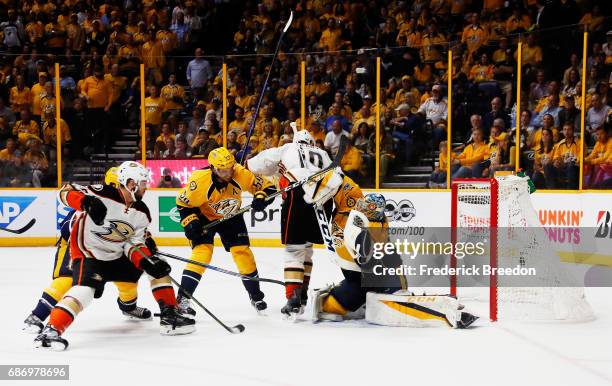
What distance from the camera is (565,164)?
275 inches

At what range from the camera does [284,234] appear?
484 centimetres

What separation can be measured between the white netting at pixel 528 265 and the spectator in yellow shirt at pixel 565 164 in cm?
237

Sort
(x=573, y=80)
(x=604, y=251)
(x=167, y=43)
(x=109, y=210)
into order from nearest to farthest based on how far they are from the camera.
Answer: (x=109, y=210)
(x=604, y=251)
(x=573, y=80)
(x=167, y=43)

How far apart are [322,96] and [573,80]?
2.65m

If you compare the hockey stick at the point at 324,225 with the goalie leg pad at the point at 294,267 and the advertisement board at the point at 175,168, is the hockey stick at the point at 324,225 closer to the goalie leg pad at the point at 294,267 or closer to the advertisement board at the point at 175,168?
the goalie leg pad at the point at 294,267

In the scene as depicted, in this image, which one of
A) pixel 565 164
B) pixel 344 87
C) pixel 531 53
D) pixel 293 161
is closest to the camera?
pixel 293 161

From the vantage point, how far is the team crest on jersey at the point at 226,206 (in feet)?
16.0

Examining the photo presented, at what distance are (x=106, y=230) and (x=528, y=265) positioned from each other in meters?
2.48

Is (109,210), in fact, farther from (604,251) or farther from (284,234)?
(604,251)

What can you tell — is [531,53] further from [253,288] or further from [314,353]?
[314,353]

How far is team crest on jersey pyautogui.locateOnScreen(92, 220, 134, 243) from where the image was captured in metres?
4.02

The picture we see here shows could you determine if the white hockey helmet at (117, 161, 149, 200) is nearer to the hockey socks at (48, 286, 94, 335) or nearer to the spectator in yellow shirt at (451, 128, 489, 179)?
the hockey socks at (48, 286, 94, 335)

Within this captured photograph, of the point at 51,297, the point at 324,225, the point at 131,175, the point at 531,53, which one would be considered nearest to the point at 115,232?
the point at 131,175

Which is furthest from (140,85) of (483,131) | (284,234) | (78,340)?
(78,340)
